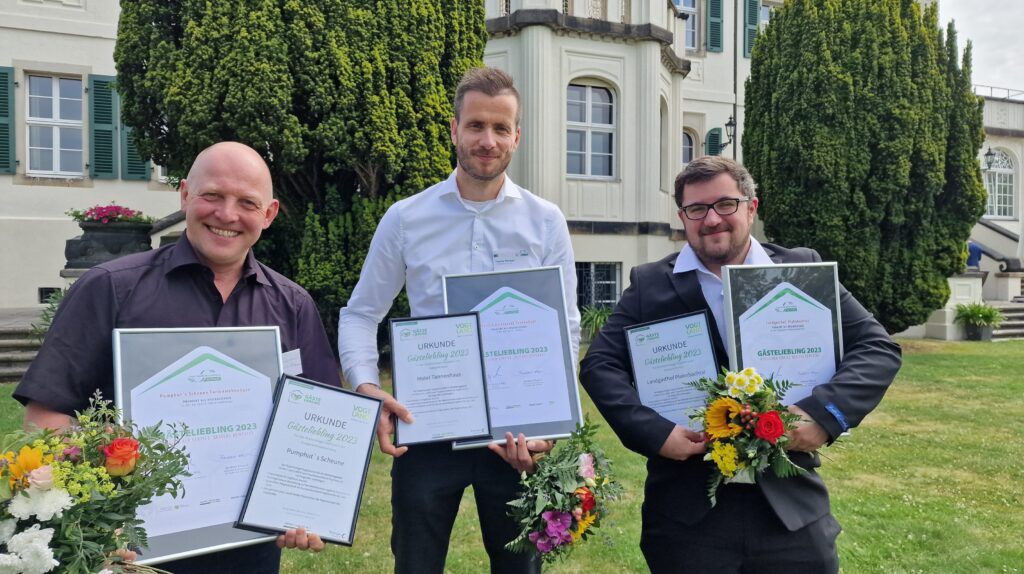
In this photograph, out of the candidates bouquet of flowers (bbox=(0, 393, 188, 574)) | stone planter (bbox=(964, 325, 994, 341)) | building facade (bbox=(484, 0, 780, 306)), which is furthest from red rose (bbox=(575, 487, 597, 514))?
stone planter (bbox=(964, 325, 994, 341))

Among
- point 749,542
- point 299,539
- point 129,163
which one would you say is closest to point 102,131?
point 129,163

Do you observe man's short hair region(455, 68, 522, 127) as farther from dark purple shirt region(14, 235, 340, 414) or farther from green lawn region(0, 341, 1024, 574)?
green lawn region(0, 341, 1024, 574)

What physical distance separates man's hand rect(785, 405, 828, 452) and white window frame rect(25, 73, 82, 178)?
15.9m

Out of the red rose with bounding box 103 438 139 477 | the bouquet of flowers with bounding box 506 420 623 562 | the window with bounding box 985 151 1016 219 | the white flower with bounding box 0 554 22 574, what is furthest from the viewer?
the window with bounding box 985 151 1016 219

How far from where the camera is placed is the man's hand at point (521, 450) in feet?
6.98

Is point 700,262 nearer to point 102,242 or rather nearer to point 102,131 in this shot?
point 102,242

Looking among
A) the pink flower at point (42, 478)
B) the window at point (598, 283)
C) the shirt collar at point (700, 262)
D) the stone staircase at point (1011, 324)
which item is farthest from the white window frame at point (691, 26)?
the pink flower at point (42, 478)

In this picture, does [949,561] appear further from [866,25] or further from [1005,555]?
[866,25]

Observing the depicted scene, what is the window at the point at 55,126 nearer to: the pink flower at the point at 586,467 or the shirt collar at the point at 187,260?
the shirt collar at the point at 187,260

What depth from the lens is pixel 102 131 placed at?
13961 mm

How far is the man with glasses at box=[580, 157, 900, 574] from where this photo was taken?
204 centimetres

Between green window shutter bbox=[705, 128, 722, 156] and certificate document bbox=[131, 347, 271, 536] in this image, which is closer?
certificate document bbox=[131, 347, 271, 536]

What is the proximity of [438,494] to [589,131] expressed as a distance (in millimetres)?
11889

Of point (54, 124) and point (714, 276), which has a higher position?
point (54, 124)
